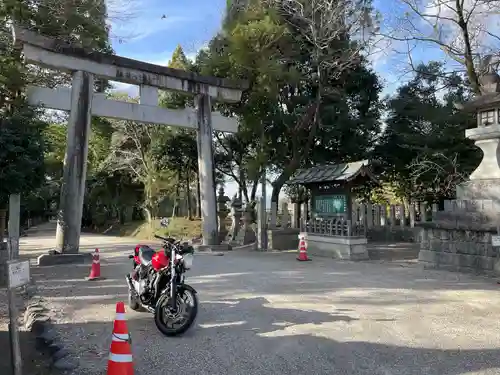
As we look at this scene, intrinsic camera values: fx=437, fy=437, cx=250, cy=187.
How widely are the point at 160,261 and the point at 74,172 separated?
7798 mm

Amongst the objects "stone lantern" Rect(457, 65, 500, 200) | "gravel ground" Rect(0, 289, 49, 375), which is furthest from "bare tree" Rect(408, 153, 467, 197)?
"gravel ground" Rect(0, 289, 49, 375)

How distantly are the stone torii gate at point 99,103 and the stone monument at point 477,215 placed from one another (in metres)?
7.73

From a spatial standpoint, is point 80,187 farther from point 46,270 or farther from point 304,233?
point 304,233

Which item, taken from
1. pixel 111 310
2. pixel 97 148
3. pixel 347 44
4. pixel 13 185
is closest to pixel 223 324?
pixel 111 310

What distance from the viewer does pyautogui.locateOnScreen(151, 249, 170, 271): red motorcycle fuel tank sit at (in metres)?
5.38

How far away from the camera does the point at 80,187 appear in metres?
12.3

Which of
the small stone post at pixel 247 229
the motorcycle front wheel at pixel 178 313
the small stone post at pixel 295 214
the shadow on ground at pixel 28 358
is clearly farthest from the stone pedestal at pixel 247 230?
the motorcycle front wheel at pixel 178 313

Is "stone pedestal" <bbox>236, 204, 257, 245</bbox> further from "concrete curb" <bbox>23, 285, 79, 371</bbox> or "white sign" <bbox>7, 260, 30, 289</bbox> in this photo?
"white sign" <bbox>7, 260, 30, 289</bbox>

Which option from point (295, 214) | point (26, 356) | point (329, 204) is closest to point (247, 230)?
point (295, 214)

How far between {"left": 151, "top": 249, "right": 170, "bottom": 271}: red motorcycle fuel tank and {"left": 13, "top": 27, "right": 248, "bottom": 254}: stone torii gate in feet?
24.3

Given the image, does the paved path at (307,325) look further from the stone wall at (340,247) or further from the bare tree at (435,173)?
the bare tree at (435,173)

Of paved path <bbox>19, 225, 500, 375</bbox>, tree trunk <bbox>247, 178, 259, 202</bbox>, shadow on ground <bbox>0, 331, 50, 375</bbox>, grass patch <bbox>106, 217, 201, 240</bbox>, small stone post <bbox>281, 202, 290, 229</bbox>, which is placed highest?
tree trunk <bbox>247, 178, 259, 202</bbox>

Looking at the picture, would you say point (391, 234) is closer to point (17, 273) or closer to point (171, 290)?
point (171, 290)

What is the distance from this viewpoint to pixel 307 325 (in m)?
5.44
